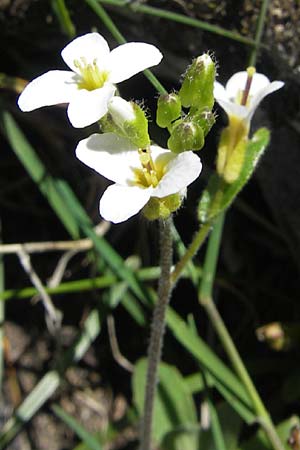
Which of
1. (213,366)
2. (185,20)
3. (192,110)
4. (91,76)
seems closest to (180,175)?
(192,110)

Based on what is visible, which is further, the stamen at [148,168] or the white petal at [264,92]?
the white petal at [264,92]

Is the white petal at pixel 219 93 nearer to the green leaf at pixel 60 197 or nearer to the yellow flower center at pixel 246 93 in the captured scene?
the yellow flower center at pixel 246 93

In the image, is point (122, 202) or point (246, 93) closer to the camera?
point (122, 202)

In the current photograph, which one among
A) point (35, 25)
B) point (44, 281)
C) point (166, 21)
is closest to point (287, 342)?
point (44, 281)

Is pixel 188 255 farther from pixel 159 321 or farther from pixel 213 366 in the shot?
pixel 213 366

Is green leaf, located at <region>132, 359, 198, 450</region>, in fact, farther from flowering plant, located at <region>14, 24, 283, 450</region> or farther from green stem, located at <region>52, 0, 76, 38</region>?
green stem, located at <region>52, 0, 76, 38</region>

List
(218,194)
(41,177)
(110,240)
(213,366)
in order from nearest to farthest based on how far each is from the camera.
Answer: (218,194), (213,366), (41,177), (110,240)

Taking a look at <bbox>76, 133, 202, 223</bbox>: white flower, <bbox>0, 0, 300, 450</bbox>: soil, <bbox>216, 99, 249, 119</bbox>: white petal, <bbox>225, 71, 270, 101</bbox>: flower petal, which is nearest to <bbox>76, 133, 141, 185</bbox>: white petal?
<bbox>76, 133, 202, 223</bbox>: white flower

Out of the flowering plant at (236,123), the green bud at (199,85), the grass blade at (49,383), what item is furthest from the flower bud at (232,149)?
the grass blade at (49,383)
